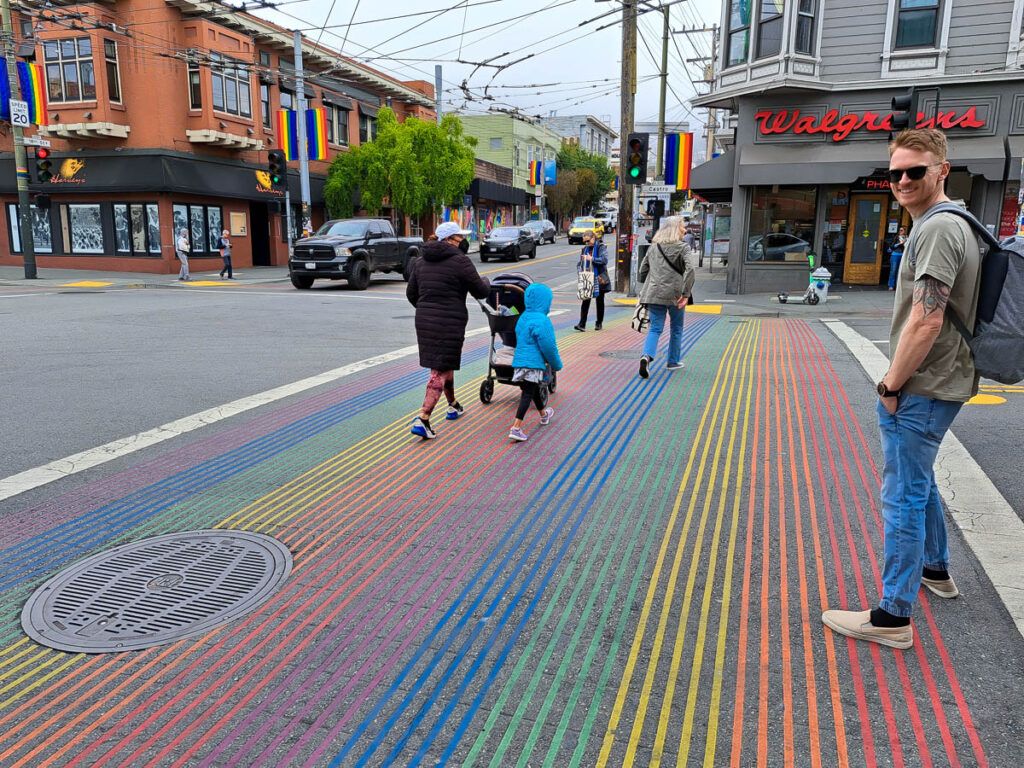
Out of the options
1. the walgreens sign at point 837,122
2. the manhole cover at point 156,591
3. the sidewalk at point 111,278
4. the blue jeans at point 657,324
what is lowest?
the manhole cover at point 156,591

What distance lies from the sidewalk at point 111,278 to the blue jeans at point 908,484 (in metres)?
23.8

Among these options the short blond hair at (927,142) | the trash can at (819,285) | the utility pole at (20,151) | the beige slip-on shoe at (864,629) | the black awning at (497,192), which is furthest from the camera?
the black awning at (497,192)

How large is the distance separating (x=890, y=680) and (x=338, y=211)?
1349 inches

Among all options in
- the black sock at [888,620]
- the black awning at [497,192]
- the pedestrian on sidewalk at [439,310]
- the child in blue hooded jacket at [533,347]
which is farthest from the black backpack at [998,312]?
the black awning at [497,192]

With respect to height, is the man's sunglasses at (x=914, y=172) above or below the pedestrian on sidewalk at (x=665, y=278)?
above

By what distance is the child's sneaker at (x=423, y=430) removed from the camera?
20.5 feet

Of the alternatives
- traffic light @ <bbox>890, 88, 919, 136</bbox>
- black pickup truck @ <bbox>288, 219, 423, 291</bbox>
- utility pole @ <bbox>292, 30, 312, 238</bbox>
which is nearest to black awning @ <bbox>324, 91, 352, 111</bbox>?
utility pole @ <bbox>292, 30, 312, 238</bbox>

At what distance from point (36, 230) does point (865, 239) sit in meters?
29.7

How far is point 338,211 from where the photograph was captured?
34625 millimetres

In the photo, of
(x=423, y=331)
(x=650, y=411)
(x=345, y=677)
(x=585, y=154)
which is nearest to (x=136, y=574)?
(x=345, y=677)

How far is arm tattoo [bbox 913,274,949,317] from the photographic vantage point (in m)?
2.90

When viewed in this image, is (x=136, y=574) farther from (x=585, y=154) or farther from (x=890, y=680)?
(x=585, y=154)

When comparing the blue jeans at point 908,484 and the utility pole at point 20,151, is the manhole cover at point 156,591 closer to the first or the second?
the blue jeans at point 908,484

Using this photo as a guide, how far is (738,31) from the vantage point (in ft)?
63.5
